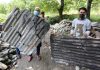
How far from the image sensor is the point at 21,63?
1113 centimetres

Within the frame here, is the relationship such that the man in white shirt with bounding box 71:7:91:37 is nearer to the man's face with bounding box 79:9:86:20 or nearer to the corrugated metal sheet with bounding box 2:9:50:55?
the man's face with bounding box 79:9:86:20

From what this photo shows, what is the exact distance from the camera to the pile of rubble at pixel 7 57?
39.1 feet

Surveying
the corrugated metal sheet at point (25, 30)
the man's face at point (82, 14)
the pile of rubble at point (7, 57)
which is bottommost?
the pile of rubble at point (7, 57)

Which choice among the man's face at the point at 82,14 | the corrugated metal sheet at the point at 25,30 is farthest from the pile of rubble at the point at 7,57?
the man's face at the point at 82,14

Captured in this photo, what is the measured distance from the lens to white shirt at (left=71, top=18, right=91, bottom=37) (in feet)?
27.4

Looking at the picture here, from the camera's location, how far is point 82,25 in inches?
331

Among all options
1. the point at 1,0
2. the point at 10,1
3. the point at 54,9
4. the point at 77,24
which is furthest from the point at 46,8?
the point at 77,24

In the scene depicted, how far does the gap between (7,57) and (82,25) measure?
5557 millimetres

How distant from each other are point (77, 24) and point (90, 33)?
0.49 meters

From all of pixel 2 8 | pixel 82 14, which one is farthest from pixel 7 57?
pixel 2 8

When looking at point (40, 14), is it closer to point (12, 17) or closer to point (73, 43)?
point (12, 17)

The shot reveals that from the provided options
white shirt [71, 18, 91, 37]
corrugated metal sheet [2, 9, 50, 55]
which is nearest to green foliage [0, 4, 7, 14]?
corrugated metal sheet [2, 9, 50, 55]

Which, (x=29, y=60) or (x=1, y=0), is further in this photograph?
(x=1, y=0)

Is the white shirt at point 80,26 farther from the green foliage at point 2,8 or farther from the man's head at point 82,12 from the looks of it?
the green foliage at point 2,8
